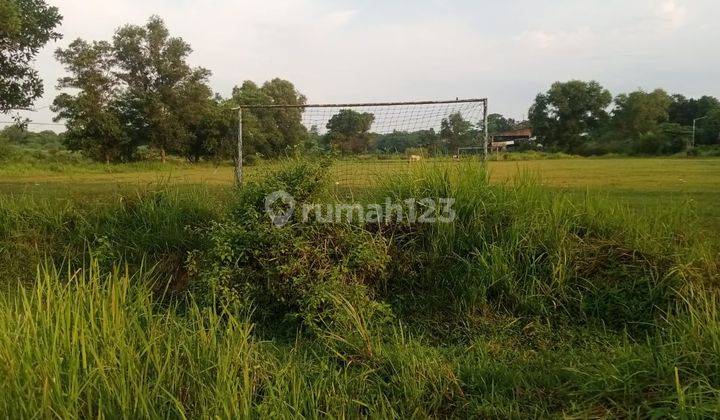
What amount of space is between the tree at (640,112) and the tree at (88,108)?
197ft

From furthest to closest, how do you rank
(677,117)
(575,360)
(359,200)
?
(677,117), (359,200), (575,360)

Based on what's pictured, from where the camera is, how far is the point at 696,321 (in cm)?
318

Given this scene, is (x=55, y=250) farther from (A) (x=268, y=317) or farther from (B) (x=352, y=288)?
(B) (x=352, y=288)

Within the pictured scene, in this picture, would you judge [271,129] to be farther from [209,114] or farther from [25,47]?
[209,114]

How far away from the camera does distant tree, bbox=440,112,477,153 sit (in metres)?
6.27

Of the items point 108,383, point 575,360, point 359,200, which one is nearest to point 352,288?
point 359,200

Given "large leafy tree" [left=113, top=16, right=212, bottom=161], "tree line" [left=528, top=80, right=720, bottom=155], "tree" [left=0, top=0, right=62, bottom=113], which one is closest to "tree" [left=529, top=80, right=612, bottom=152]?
"tree line" [left=528, top=80, right=720, bottom=155]

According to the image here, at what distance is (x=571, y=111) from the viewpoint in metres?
71.0

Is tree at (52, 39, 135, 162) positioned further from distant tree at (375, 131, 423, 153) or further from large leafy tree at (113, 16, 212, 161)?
distant tree at (375, 131, 423, 153)

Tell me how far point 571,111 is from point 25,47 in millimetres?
68242

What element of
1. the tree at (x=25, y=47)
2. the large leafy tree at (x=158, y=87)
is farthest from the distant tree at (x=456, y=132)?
the large leafy tree at (x=158, y=87)

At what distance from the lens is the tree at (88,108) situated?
29891 mm

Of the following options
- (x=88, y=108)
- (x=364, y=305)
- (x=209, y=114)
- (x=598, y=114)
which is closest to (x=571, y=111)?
(x=598, y=114)

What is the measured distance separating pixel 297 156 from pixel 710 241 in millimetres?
4078
